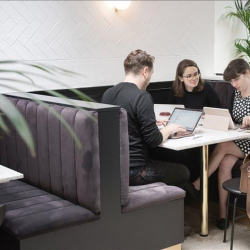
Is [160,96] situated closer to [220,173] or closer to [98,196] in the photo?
[220,173]

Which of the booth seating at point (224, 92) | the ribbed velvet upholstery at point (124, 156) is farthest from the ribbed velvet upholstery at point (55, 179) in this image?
the booth seating at point (224, 92)

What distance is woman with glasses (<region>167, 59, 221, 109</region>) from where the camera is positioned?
4762 mm

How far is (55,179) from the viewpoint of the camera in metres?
3.22

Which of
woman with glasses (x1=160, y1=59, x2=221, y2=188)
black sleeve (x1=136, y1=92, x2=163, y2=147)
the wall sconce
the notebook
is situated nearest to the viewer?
black sleeve (x1=136, y1=92, x2=163, y2=147)

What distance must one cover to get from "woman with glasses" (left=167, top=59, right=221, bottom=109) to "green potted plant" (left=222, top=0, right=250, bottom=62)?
1.96m

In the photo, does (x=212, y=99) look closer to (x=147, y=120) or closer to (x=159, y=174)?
→ (x=159, y=174)

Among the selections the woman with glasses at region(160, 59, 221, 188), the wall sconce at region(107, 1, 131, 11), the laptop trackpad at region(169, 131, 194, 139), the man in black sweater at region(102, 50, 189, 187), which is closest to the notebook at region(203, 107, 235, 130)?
the laptop trackpad at region(169, 131, 194, 139)

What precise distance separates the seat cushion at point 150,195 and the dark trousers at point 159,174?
8 cm

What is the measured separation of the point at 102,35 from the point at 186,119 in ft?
5.95

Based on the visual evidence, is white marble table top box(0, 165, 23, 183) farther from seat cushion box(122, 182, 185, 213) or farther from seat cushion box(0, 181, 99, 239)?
seat cushion box(122, 182, 185, 213)

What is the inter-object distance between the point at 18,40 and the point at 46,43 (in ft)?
0.99

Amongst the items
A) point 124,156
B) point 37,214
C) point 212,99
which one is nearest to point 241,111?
point 212,99

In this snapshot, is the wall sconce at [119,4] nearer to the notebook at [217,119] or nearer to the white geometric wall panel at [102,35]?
the white geometric wall panel at [102,35]

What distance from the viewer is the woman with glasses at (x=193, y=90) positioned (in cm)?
476
